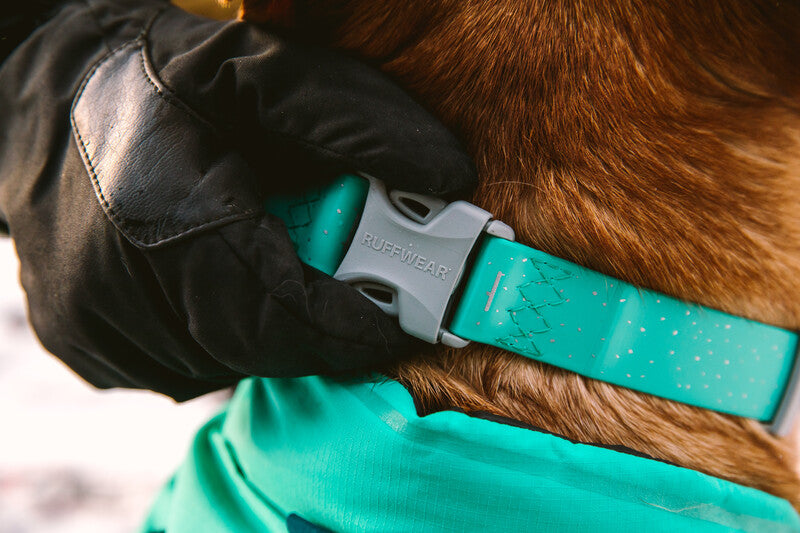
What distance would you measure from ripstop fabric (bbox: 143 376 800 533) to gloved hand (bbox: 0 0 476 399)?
0.31ft

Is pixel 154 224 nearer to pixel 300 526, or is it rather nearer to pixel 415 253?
pixel 415 253

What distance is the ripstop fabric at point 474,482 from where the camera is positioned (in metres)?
0.71

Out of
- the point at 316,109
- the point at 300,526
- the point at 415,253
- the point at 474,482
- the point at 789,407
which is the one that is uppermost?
the point at 316,109

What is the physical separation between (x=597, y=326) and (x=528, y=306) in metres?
0.09

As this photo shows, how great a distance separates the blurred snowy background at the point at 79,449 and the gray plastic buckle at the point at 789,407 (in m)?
2.00

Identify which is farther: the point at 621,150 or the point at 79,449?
the point at 79,449

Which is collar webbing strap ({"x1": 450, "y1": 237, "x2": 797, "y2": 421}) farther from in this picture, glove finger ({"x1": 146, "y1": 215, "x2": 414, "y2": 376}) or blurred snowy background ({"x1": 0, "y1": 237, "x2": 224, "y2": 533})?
blurred snowy background ({"x1": 0, "y1": 237, "x2": 224, "y2": 533})

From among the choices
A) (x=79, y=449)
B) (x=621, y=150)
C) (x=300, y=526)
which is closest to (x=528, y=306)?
(x=621, y=150)

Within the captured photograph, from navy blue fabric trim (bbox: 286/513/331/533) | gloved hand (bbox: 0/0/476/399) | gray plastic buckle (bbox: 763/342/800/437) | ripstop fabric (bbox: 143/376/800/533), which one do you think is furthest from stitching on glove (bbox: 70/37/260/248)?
gray plastic buckle (bbox: 763/342/800/437)

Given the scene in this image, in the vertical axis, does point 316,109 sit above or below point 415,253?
above

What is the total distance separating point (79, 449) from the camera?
2416mm

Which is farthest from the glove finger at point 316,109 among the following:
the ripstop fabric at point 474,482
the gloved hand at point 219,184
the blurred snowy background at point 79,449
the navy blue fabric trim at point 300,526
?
the blurred snowy background at point 79,449

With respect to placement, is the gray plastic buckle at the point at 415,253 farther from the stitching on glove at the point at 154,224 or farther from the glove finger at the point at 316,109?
the stitching on glove at the point at 154,224

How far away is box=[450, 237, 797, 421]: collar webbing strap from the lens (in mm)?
737
